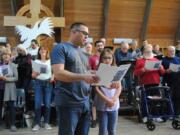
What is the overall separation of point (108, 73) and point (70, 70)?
→ 335mm

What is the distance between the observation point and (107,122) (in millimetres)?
4363

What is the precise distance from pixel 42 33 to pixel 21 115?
104 inches

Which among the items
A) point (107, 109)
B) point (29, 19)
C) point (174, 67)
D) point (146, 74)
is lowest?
point (107, 109)

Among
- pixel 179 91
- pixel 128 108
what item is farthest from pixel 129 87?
pixel 179 91

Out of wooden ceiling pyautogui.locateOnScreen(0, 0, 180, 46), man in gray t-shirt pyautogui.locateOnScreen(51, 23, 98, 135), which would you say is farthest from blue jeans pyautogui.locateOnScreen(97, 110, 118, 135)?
wooden ceiling pyautogui.locateOnScreen(0, 0, 180, 46)

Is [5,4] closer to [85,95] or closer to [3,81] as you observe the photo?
[3,81]

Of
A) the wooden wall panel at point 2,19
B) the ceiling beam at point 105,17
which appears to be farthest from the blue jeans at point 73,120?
the ceiling beam at point 105,17

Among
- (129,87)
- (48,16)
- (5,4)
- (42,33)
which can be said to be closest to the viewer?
(129,87)

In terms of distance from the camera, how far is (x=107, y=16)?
10836 millimetres

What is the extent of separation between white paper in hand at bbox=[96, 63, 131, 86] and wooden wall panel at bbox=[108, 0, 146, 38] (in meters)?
7.42

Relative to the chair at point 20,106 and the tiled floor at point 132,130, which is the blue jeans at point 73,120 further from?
the chair at point 20,106

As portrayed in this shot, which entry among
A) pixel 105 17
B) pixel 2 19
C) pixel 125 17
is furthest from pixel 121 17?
pixel 2 19

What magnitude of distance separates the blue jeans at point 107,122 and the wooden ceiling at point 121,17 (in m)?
6.38

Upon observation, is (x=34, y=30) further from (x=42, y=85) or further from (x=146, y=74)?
(x=146, y=74)
